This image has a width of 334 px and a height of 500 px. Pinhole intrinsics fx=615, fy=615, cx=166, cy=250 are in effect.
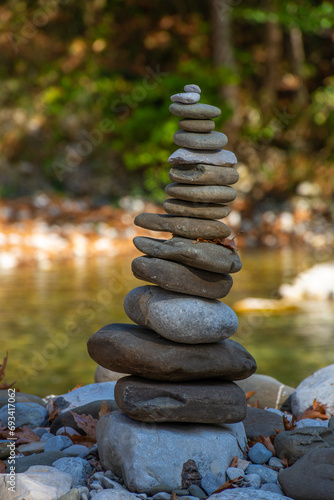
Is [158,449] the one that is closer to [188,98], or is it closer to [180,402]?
[180,402]

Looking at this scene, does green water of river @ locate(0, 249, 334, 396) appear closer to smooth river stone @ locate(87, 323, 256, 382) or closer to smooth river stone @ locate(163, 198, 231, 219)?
smooth river stone @ locate(87, 323, 256, 382)

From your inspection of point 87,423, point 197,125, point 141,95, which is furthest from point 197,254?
point 141,95

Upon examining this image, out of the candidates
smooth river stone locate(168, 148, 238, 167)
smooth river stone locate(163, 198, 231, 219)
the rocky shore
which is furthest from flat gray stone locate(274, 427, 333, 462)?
smooth river stone locate(168, 148, 238, 167)

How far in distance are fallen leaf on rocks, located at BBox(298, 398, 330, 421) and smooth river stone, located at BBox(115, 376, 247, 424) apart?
1043 mm

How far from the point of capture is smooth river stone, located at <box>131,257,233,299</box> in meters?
3.89

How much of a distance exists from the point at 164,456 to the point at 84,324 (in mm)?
5112

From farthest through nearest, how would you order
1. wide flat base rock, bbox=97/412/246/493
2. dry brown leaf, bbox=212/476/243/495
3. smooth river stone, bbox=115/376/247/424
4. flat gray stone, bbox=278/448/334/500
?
smooth river stone, bbox=115/376/247/424 → wide flat base rock, bbox=97/412/246/493 → dry brown leaf, bbox=212/476/243/495 → flat gray stone, bbox=278/448/334/500

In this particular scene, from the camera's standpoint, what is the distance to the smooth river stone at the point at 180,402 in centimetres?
369

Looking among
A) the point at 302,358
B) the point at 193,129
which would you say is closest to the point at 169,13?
the point at 302,358

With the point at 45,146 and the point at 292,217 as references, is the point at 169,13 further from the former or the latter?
the point at 292,217

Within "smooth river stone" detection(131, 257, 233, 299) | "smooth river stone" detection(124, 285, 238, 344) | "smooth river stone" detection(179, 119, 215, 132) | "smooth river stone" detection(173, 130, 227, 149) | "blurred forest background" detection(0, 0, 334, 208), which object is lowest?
"smooth river stone" detection(124, 285, 238, 344)

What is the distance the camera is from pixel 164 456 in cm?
362

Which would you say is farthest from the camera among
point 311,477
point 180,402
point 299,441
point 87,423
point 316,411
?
point 316,411

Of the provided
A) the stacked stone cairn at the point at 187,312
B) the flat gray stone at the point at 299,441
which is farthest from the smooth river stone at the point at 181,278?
the flat gray stone at the point at 299,441
